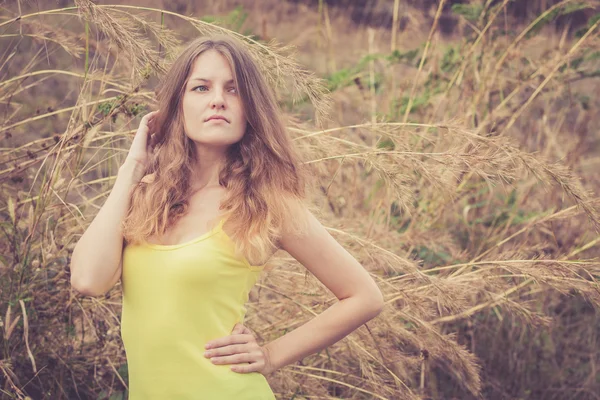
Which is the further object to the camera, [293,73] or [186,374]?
[293,73]

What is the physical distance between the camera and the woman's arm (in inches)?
70.4

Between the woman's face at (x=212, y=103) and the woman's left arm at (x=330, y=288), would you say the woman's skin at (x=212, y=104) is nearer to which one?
the woman's face at (x=212, y=103)

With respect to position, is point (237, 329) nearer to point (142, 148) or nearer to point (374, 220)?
point (142, 148)

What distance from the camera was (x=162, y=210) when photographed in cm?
188

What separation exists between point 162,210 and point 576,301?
3.14 metres

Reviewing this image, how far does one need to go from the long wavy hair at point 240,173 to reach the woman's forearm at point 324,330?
0.92ft

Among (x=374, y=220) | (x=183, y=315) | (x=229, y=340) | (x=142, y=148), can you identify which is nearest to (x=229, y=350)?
(x=229, y=340)

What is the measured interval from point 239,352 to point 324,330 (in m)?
0.28

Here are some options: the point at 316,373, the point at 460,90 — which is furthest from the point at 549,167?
the point at 460,90

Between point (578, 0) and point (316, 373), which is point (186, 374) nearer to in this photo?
point (316, 373)

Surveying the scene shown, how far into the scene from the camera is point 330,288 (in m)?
1.94

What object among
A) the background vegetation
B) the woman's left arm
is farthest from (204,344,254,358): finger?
the background vegetation

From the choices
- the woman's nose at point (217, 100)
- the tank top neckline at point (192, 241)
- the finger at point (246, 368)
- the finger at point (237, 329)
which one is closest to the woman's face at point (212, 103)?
the woman's nose at point (217, 100)

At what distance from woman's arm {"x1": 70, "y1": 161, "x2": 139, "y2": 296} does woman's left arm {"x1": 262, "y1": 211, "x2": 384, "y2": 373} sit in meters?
0.48
